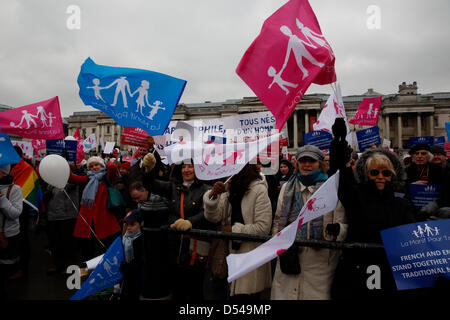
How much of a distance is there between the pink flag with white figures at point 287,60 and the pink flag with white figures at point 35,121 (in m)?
4.52

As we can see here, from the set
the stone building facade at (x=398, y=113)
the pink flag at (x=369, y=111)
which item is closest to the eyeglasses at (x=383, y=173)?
the pink flag at (x=369, y=111)

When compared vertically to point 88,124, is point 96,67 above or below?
below

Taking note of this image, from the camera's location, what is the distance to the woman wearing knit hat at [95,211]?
4488 mm

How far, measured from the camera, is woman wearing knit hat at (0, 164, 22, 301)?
3438mm

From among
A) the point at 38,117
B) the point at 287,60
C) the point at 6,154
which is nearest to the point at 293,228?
the point at 287,60

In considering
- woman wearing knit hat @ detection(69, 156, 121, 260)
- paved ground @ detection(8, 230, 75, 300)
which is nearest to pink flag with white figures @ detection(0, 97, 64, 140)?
woman wearing knit hat @ detection(69, 156, 121, 260)

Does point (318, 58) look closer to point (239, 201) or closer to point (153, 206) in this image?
point (239, 201)

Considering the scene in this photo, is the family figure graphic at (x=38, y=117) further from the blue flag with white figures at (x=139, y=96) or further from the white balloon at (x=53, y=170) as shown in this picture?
the white balloon at (x=53, y=170)

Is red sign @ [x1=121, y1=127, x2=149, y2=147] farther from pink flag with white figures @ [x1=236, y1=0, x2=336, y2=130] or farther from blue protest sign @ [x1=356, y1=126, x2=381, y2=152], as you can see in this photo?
blue protest sign @ [x1=356, y1=126, x2=381, y2=152]
